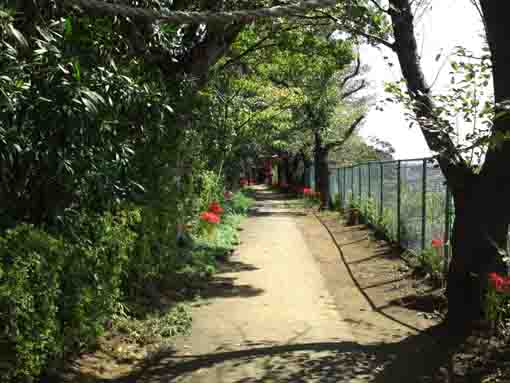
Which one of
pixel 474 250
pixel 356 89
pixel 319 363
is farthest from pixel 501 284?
pixel 356 89

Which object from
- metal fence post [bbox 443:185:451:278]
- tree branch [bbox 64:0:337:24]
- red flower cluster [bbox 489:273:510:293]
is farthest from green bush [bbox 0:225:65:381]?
metal fence post [bbox 443:185:451:278]

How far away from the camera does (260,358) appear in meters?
5.42

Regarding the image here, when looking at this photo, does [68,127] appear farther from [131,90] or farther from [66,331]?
[66,331]

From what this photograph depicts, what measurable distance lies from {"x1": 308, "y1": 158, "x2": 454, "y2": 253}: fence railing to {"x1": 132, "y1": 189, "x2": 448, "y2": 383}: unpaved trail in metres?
1.65

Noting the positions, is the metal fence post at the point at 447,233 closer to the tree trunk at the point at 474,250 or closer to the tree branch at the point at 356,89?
the tree trunk at the point at 474,250

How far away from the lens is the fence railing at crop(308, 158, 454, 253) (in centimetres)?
891

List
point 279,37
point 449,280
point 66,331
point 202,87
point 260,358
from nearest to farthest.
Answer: point 66,331
point 260,358
point 449,280
point 202,87
point 279,37

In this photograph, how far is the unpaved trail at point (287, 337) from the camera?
16.6ft

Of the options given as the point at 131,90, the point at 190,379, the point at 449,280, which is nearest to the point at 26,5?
the point at 131,90

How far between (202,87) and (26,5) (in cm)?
450

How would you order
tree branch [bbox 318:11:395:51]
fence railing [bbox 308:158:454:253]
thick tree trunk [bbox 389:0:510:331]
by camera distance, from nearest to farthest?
thick tree trunk [bbox 389:0:510:331], tree branch [bbox 318:11:395:51], fence railing [bbox 308:158:454:253]

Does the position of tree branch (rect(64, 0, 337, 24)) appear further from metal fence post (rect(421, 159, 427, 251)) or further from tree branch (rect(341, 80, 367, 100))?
tree branch (rect(341, 80, 367, 100))

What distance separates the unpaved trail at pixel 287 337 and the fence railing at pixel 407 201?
165 centimetres

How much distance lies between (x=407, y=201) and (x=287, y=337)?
6.14 metres
